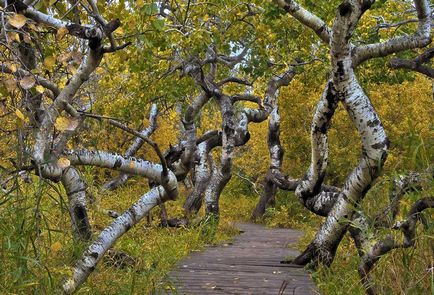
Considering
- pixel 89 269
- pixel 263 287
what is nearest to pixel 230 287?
pixel 263 287

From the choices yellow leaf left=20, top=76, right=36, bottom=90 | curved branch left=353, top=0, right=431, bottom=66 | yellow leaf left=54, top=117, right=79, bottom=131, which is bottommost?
yellow leaf left=54, top=117, right=79, bottom=131

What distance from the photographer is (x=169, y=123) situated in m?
22.5

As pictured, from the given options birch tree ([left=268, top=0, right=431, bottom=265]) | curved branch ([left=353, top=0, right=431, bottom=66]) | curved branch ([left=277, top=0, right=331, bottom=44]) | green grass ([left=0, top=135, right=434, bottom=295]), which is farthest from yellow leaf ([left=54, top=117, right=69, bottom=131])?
curved branch ([left=353, top=0, right=431, bottom=66])

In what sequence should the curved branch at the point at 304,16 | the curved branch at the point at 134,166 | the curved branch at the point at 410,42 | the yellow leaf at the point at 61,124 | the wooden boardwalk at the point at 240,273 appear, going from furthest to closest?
the curved branch at the point at 304,16 → the curved branch at the point at 410,42 → the wooden boardwalk at the point at 240,273 → the curved branch at the point at 134,166 → the yellow leaf at the point at 61,124

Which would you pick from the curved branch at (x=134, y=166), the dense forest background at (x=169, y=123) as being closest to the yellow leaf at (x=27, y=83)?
the dense forest background at (x=169, y=123)

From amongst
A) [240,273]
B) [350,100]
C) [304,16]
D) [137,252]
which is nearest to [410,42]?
[350,100]

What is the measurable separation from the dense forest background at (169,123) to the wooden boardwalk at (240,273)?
362 mm

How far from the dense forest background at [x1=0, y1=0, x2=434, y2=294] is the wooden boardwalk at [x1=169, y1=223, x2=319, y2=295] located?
362mm

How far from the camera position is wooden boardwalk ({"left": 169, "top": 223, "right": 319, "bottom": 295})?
6.70 metres

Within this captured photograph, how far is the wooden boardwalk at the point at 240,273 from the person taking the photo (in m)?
6.70

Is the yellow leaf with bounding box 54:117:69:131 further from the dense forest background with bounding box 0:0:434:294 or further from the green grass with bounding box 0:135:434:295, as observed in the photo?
the green grass with bounding box 0:135:434:295

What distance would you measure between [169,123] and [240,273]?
15.0 meters

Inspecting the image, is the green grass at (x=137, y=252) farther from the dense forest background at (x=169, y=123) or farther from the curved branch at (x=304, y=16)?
the curved branch at (x=304, y=16)

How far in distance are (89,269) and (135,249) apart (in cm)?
420
